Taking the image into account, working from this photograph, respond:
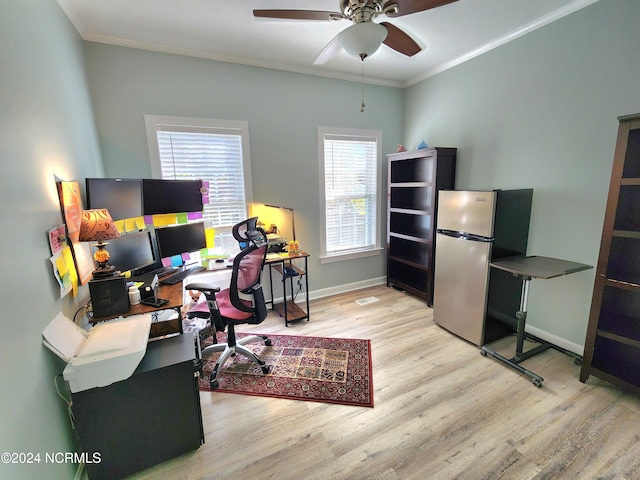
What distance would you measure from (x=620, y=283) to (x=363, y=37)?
7.50 ft

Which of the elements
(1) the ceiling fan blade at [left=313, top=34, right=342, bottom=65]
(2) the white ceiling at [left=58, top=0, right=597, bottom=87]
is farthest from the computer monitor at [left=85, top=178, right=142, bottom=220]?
(1) the ceiling fan blade at [left=313, top=34, right=342, bottom=65]

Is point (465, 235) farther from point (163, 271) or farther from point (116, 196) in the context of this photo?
point (116, 196)

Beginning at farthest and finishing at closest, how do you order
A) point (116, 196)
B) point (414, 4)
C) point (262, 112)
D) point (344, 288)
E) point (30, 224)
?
point (344, 288)
point (262, 112)
point (116, 196)
point (414, 4)
point (30, 224)

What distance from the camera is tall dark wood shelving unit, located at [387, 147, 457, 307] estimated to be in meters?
3.22

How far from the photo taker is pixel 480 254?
2.37 metres

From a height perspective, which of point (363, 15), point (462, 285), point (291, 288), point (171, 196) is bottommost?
point (291, 288)

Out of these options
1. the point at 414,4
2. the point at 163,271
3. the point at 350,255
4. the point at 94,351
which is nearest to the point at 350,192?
the point at 350,255

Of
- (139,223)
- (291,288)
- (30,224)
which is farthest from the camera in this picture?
(291,288)

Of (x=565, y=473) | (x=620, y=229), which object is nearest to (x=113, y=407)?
(x=565, y=473)

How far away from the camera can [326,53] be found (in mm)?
2119

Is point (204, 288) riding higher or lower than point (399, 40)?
lower

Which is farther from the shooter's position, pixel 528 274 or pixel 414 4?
pixel 528 274

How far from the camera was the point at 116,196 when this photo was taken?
2.09 metres

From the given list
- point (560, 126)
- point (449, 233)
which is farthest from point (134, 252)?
point (560, 126)
